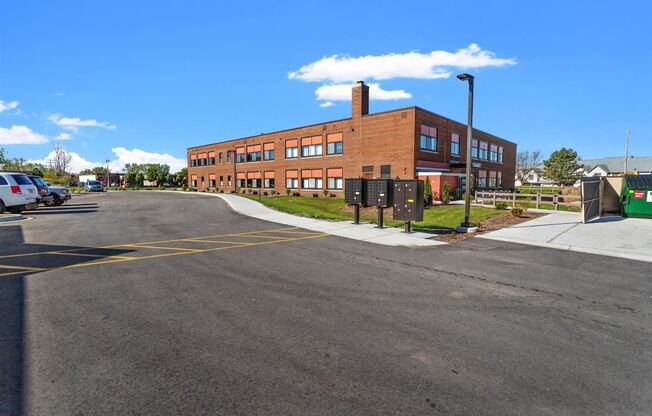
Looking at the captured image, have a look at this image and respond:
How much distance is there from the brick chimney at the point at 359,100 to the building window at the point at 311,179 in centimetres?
830

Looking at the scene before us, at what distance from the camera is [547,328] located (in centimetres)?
465

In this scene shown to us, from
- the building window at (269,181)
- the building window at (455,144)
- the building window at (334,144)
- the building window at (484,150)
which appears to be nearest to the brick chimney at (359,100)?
the building window at (334,144)

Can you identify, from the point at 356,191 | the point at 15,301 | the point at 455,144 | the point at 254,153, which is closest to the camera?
the point at 15,301

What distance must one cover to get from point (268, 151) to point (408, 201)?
1543 inches

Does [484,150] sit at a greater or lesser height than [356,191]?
greater

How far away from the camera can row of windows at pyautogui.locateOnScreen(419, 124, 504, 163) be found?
33562 mm

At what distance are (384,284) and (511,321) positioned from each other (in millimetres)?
2213

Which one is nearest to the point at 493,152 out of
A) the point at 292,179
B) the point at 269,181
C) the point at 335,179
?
the point at 335,179

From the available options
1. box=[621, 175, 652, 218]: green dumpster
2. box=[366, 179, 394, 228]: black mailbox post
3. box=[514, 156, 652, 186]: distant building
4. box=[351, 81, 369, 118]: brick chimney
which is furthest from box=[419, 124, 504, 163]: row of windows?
box=[514, 156, 652, 186]: distant building

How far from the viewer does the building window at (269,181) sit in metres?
48.8

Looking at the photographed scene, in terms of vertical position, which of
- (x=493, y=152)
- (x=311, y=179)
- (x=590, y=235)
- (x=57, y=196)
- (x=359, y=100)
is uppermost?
(x=359, y=100)

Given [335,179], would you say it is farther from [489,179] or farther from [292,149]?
[489,179]

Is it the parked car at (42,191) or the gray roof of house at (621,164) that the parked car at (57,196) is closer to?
the parked car at (42,191)

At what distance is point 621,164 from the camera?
329 feet
